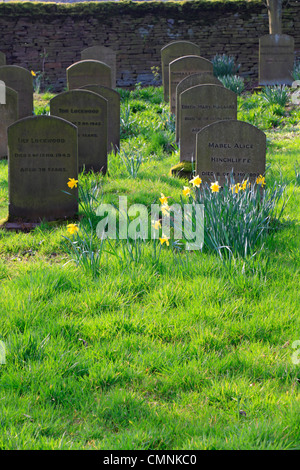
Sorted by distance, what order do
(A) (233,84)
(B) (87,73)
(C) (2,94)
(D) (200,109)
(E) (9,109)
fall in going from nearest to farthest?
(D) (200,109) → (C) (2,94) → (E) (9,109) → (B) (87,73) → (A) (233,84)

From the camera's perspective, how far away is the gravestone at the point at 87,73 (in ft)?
35.5

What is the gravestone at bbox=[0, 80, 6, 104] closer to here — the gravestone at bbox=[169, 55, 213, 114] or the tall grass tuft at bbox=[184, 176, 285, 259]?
the gravestone at bbox=[169, 55, 213, 114]

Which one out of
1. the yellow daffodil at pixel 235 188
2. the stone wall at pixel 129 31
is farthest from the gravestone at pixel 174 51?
the yellow daffodil at pixel 235 188

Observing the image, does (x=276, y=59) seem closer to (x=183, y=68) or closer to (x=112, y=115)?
(x=183, y=68)

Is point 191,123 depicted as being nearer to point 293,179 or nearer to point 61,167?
point 293,179

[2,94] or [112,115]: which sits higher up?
[2,94]

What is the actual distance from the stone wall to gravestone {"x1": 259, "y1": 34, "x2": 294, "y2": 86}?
1.99 m

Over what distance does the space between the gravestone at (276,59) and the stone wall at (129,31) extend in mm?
1994

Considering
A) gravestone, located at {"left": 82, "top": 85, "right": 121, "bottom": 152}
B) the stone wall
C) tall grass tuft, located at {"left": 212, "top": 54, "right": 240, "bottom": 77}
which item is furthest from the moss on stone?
gravestone, located at {"left": 82, "top": 85, "right": 121, "bottom": 152}

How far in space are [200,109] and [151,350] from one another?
191 inches

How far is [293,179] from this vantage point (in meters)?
6.45

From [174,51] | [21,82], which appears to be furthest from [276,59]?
[21,82]

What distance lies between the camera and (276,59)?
13594 millimetres
